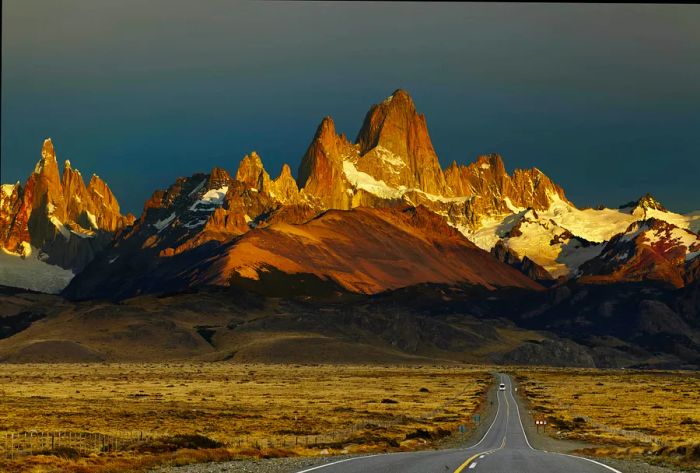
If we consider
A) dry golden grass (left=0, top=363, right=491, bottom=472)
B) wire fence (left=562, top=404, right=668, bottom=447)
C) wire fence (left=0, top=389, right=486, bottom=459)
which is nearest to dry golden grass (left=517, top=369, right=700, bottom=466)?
wire fence (left=562, top=404, right=668, bottom=447)

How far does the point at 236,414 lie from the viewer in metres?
106

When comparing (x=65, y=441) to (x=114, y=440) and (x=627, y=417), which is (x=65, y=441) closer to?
(x=114, y=440)

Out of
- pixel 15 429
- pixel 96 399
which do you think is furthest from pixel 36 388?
pixel 15 429

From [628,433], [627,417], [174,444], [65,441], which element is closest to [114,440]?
[65,441]

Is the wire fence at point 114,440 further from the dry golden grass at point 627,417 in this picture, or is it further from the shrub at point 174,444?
the dry golden grass at point 627,417

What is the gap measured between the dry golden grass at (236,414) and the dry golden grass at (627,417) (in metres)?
12.0

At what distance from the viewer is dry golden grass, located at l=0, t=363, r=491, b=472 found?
185ft

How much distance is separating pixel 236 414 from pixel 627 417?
4738cm

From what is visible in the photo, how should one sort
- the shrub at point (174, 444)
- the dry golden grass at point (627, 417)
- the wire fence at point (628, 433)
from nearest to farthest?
the shrub at point (174, 444), the dry golden grass at point (627, 417), the wire fence at point (628, 433)

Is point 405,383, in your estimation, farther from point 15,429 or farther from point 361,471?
point 361,471

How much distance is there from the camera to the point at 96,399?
13262 centimetres

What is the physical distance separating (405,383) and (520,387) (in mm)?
24949

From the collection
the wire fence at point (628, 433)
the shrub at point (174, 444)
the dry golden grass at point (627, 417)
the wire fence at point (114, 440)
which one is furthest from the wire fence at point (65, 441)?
the wire fence at point (628, 433)

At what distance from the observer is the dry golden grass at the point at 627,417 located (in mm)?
63656
